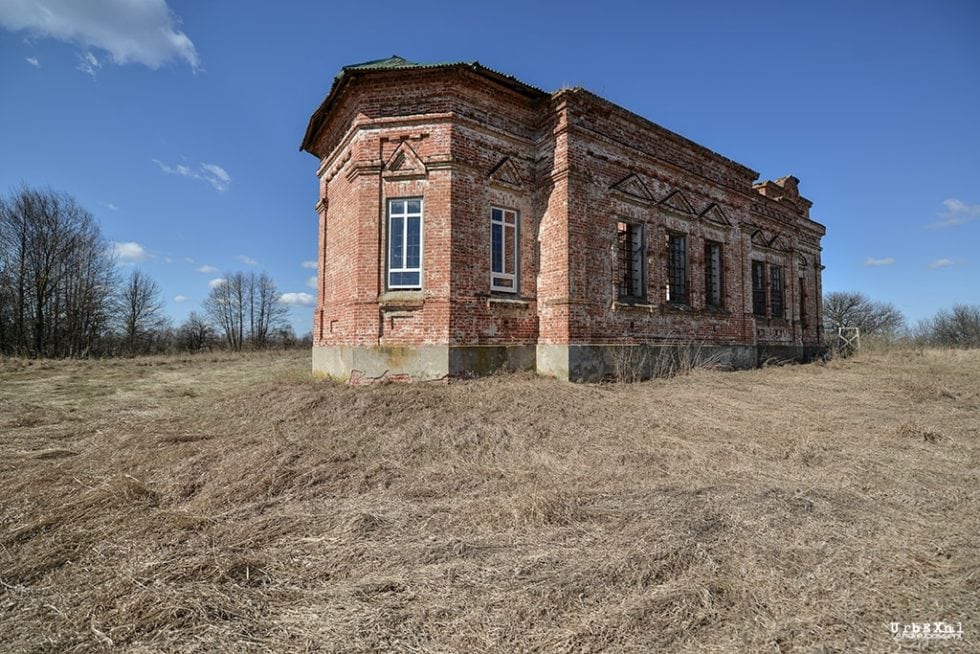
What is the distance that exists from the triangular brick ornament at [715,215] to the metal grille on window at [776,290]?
4854 mm

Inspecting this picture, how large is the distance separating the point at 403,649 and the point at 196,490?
320cm

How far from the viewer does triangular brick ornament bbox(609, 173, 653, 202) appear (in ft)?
35.8

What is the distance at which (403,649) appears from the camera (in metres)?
2.04

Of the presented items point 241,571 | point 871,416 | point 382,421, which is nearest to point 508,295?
point 382,421

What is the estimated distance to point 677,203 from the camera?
12461mm

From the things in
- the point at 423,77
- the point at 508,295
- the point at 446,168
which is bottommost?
the point at 508,295

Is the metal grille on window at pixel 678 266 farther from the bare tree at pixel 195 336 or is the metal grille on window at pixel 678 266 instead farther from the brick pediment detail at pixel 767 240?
the bare tree at pixel 195 336

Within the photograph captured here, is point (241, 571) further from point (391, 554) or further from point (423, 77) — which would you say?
point (423, 77)

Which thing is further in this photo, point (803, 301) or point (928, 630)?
point (803, 301)

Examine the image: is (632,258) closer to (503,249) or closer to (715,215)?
(503,249)

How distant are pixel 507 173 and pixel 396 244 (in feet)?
10.4

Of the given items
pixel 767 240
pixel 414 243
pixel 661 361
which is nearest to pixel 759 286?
pixel 767 240

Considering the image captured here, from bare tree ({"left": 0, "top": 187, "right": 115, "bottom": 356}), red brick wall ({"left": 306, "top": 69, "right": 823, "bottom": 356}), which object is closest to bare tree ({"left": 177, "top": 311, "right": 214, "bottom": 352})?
bare tree ({"left": 0, "top": 187, "right": 115, "bottom": 356})

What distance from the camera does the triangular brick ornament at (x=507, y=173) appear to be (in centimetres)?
989
